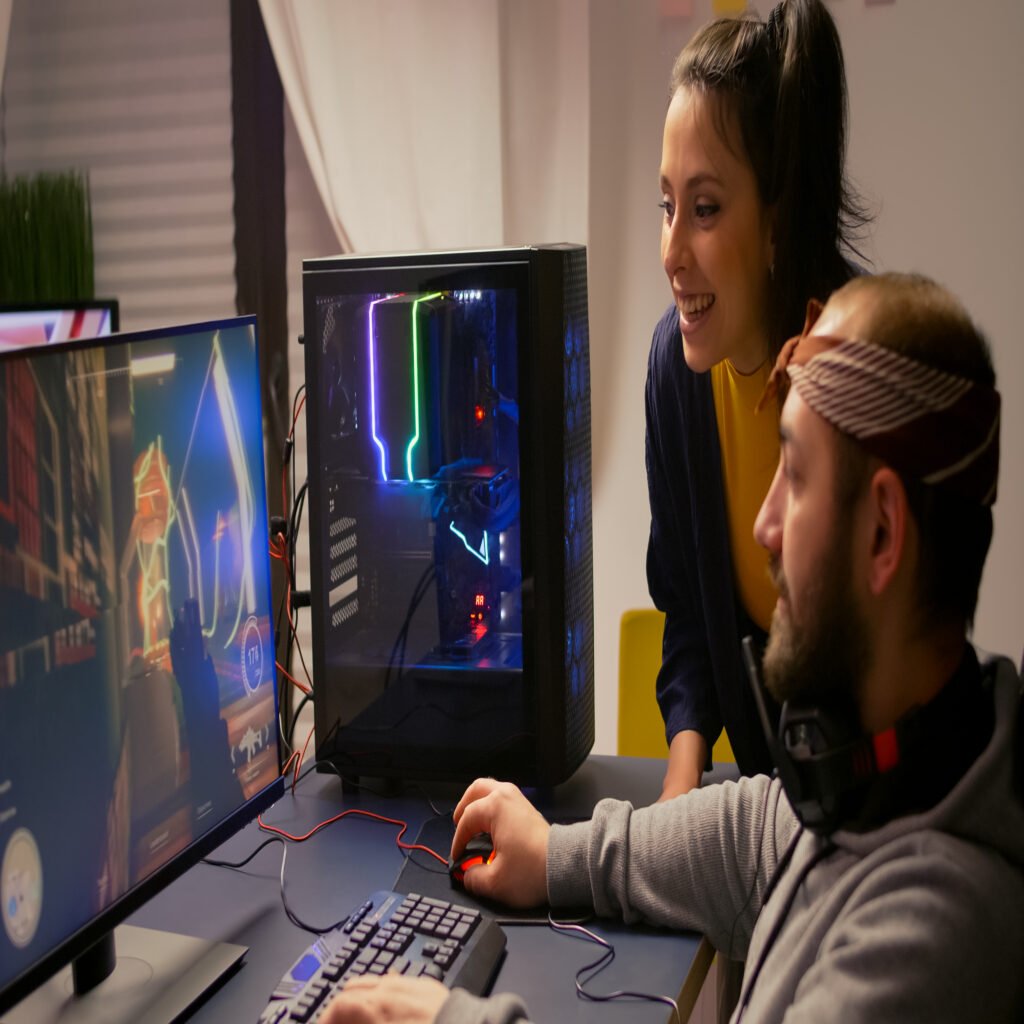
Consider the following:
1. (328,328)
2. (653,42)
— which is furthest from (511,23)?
(328,328)

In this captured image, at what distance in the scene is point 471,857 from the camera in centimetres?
126

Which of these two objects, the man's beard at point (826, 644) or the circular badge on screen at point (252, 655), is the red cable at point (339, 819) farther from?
the man's beard at point (826, 644)

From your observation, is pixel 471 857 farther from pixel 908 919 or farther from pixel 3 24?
pixel 3 24

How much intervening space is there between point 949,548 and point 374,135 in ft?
6.49

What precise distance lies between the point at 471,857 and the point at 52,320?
1741mm

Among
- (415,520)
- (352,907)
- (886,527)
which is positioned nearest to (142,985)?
(352,907)

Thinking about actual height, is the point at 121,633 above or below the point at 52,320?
below

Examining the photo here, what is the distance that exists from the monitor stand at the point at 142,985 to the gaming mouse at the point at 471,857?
23 centimetres

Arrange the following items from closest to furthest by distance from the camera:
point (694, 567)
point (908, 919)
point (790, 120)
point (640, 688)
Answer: point (908, 919)
point (790, 120)
point (694, 567)
point (640, 688)

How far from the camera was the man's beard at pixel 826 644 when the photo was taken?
878 millimetres

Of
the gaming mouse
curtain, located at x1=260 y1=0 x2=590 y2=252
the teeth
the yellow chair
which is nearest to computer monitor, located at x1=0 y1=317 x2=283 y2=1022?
the gaming mouse

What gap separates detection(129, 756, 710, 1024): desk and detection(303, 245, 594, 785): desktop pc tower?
0.17 ft

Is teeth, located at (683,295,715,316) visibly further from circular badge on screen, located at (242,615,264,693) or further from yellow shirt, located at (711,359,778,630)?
circular badge on screen, located at (242,615,264,693)

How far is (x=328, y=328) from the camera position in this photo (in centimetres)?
148
